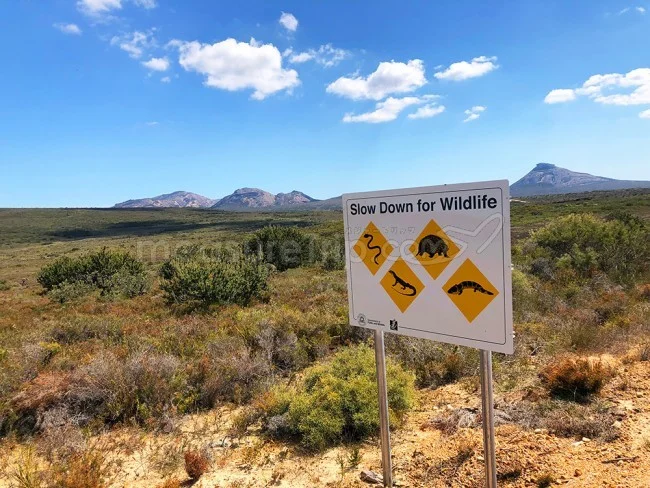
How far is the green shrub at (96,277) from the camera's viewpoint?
16.6 metres

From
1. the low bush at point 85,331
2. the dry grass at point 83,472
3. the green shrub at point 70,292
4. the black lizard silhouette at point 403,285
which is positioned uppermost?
the black lizard silhouette at point 403,285

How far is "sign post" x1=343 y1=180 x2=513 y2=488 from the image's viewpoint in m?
2.49

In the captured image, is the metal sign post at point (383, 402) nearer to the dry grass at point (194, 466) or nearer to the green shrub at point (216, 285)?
the dry grass at point (194, 466)

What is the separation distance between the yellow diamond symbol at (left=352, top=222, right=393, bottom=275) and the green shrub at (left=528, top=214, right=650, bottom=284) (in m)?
11.5

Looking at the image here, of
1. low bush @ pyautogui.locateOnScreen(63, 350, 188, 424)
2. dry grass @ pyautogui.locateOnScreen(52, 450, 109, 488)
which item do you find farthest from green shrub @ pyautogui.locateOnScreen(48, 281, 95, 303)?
dry grass @ pyautogui.locateOnScreen(52, 450, 109, 488)

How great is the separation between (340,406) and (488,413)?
2.12 meters

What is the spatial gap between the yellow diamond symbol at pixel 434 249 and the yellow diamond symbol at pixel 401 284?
14 centimetres

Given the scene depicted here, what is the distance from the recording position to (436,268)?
2807 millimetres

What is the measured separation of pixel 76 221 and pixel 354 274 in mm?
134970

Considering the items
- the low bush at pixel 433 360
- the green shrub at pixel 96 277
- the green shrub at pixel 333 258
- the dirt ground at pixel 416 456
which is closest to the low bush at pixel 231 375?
the dirt ground at pixel 416 456

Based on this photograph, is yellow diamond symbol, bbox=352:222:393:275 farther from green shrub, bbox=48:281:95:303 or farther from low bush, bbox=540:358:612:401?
green shrub, bbox=48:281:95:303

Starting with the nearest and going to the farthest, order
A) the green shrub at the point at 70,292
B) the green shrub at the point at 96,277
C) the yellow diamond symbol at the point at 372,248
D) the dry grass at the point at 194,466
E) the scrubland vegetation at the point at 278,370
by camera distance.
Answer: the yellow diamond symbol at the point at 372,248 < the dry grass at the point at 194,466 < the scrubland vegetation at the point at 278,370 < the green shrub at the point at 70,292 < the green shrub at the point at 96,277

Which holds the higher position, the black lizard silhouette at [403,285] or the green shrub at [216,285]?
the black lizard silhouette at [403,285]

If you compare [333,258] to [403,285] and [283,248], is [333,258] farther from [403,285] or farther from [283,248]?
[403,285]
